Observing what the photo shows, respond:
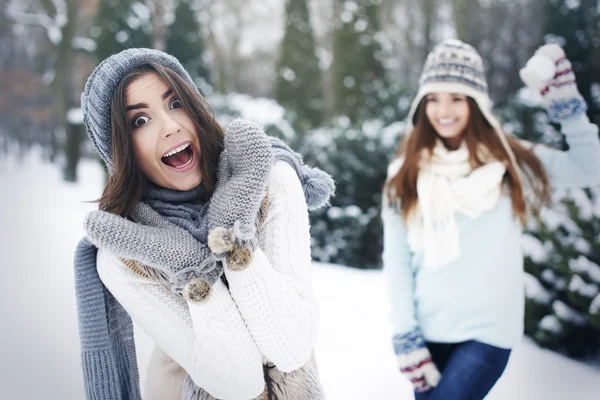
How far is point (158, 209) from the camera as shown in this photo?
1.33 m

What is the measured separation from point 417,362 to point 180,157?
1.20m

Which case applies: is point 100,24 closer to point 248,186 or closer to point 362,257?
point 362,257

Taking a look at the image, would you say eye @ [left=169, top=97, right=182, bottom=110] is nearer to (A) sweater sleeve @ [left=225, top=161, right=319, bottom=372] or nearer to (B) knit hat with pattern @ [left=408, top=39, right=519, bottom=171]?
(A) sweater sleeve @ [left=225, top=161, right=319, bottom=372]

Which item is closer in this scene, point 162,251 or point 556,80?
point 162,251

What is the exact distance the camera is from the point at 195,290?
1.09 m

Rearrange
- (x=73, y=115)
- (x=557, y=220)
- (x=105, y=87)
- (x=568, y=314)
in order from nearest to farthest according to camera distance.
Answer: (x=105, y=87), (x=568, y=314), (x=557, y=220), (x=73, y=115)

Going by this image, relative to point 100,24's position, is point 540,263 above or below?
below

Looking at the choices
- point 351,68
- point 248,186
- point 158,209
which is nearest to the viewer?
point 248,186

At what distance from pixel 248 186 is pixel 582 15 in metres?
4.29

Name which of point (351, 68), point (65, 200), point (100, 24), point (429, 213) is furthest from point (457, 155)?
point (100, 24)

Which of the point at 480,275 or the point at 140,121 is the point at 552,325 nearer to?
the point at 480,275

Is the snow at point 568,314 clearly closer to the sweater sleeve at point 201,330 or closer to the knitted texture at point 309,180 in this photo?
the knitted texture at point 309,180

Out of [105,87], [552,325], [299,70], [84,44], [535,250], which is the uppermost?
[84,44]

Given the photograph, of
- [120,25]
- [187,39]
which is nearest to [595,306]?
[120,25]
